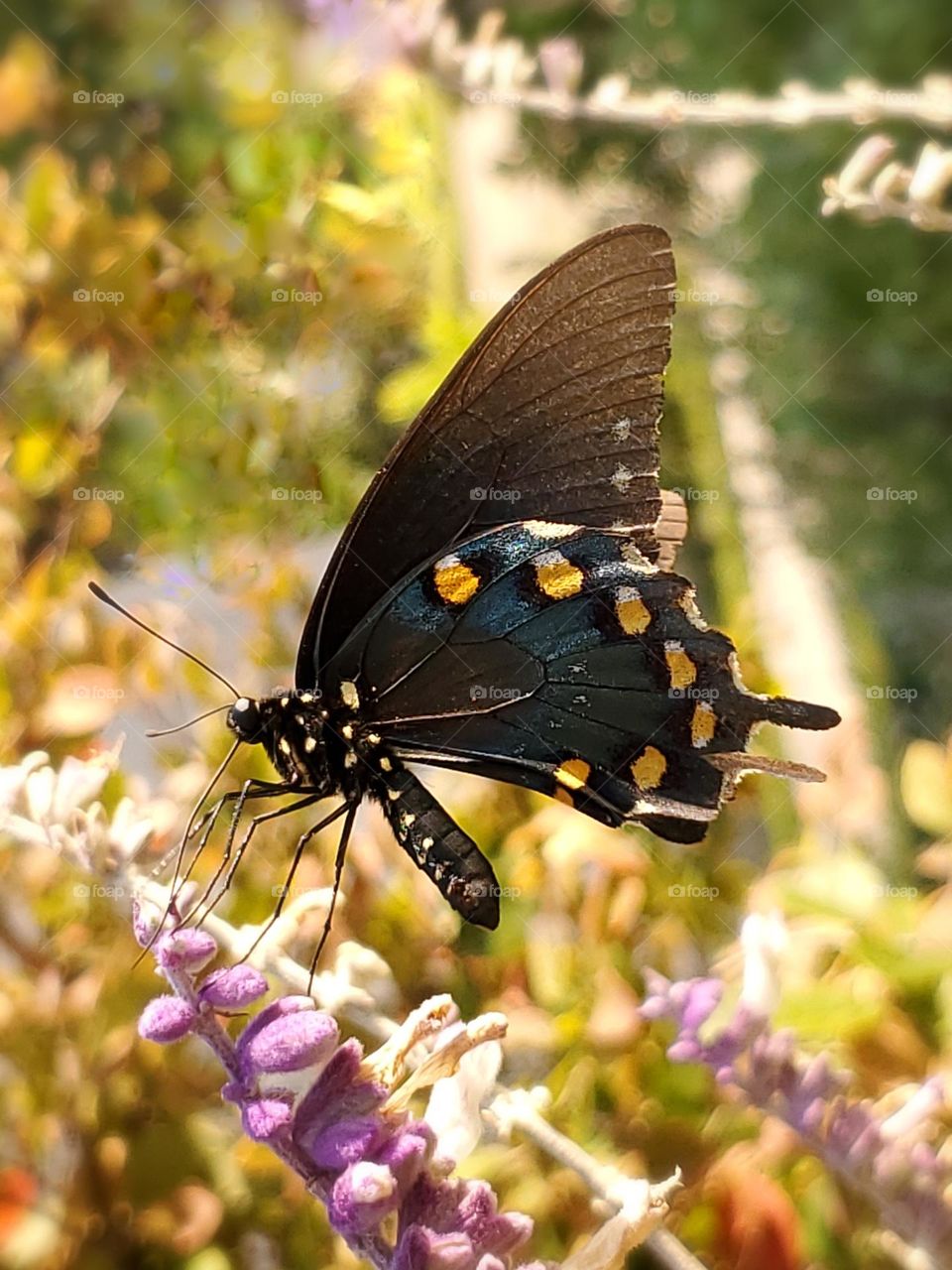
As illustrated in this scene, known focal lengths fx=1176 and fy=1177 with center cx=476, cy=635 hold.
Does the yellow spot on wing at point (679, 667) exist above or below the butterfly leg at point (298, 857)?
above

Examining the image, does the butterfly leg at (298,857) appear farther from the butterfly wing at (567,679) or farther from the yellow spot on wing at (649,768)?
the yellow spot on wing at (649,768)

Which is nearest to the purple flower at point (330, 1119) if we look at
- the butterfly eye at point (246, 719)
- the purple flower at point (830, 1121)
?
the purple flower at point (830, 1121)

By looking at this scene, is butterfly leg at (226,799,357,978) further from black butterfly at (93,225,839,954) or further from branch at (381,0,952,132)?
branch at (381,0,952,132)

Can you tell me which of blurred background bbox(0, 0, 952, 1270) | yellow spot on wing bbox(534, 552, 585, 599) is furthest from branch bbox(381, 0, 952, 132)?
yellow spot on wing bbox(534, 552, 585, 599)

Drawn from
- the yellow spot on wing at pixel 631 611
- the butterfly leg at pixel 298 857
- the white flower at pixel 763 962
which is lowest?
the white flower at pixel 763 962

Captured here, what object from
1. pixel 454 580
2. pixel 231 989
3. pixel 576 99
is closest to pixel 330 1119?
pixel 231 989

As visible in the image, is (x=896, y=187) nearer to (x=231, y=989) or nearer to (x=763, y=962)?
(x=763, y=962)
